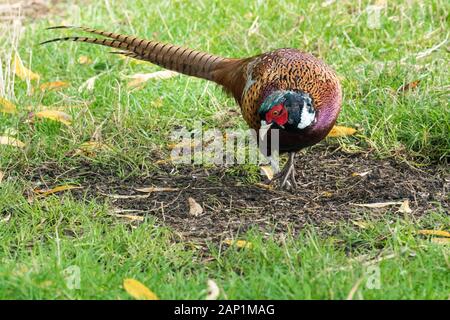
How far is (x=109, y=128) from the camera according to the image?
5.10 meters

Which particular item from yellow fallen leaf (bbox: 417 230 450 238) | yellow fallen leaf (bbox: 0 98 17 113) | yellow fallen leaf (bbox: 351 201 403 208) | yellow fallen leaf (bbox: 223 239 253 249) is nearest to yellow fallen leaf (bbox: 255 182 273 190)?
yellow fallen leaf (bbox: 351 201 403 208)

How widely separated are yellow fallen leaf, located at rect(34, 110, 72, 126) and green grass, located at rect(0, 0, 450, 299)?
4cm

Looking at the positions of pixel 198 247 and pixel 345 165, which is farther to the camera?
pixel 345 165

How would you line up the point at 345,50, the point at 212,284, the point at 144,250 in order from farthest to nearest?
the point at 345,50 → the point at 144,250 → the point at 212,284

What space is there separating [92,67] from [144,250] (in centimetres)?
249

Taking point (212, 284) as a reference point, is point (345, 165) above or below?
above

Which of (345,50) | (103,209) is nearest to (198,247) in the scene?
(103,209)

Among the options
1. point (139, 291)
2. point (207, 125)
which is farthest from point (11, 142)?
point (139, 291)

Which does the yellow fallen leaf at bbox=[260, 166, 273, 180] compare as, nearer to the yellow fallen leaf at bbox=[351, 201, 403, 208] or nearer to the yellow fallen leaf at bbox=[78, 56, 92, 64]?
the yellow fallen leaf at bbox=[351, 201, 403, 208]

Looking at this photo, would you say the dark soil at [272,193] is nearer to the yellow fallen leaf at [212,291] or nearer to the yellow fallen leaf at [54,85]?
the yellow fallen leaf at [212,291]

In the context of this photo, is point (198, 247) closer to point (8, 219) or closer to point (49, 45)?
point (8, 219)

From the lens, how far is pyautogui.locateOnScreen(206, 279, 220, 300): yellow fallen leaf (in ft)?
10.4

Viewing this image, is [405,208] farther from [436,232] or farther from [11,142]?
[11,142]

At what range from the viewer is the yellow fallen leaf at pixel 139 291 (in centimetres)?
315
